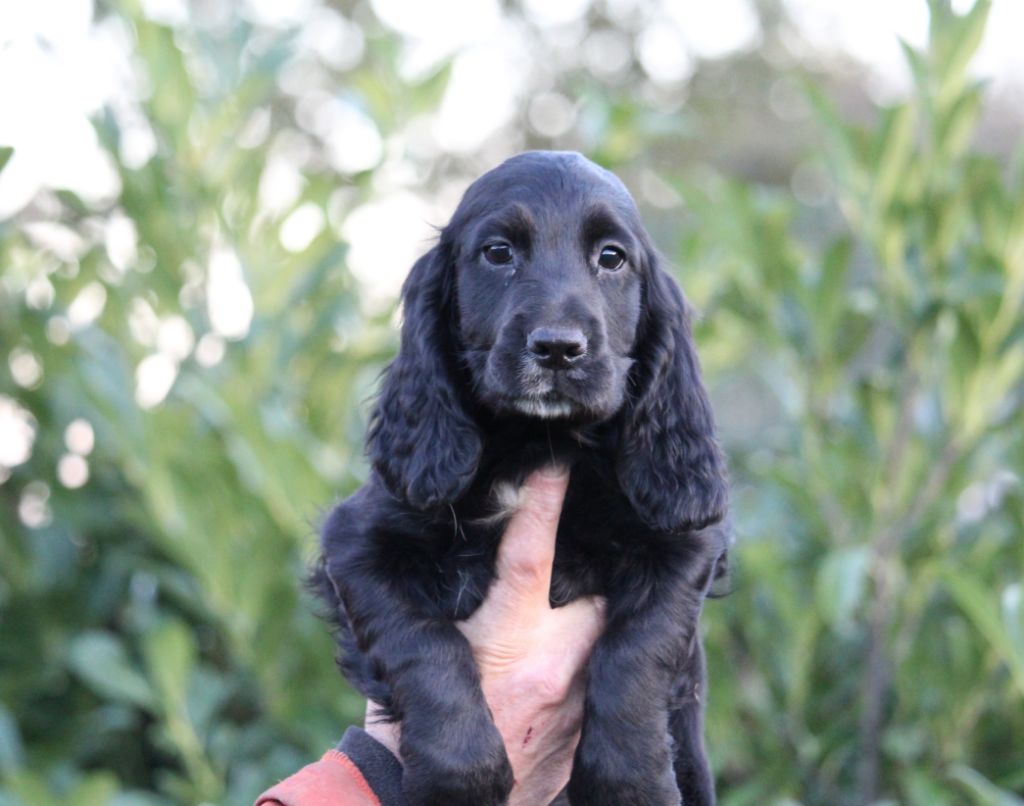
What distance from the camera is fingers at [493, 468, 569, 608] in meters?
2.33

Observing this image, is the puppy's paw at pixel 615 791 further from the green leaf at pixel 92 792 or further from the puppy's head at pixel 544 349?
the green leaf at pixel 92 792

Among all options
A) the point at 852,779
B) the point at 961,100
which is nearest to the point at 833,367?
the point at 961,100

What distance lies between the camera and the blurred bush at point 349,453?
3617 millimetres

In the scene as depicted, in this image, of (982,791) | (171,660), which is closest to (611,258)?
(982,791)

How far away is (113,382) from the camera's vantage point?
3902 millimetres

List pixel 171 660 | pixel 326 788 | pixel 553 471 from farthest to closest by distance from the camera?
pixel 171 660 < pixel 553 471 < pixel 326 788

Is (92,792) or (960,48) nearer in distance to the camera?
(92,792)

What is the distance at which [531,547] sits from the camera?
2.32 metres

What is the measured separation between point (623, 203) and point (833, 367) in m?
1.63

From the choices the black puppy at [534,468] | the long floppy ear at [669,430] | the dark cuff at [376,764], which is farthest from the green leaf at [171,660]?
the long floppy ear at [669,430]

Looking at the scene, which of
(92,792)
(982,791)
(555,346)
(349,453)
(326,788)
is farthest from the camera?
(349,453)

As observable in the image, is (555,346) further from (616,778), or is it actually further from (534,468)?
(616,778)

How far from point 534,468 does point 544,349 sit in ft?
1.19

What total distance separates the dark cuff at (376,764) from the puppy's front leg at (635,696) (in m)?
0.31
